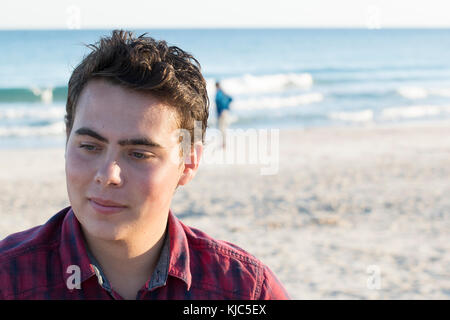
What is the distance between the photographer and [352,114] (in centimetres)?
2394

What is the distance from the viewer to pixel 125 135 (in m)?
1.93

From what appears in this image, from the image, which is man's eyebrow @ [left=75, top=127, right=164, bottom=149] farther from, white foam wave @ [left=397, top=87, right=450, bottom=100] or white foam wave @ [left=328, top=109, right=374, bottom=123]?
white foam wave @ [left=397, top=87, right=450, bottom=100]

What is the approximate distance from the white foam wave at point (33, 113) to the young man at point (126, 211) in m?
20.8

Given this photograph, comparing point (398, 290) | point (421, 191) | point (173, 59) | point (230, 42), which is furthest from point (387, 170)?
point (230, 42)

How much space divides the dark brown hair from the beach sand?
431 centimetres

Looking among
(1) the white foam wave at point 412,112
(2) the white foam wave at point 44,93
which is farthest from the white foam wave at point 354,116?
(2) the white foam wave at point 44,93

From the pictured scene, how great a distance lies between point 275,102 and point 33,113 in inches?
458

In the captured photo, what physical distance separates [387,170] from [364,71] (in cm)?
3568

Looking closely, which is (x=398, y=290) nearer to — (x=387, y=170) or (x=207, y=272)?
(x=207, y=272)

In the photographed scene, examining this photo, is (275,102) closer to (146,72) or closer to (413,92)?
(413,92)

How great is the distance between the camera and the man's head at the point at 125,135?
193 cm

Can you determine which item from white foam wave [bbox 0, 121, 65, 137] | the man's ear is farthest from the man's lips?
white foam wave [bbox 0, 121, 65, 137]

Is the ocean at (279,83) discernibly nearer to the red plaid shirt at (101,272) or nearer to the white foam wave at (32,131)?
the white foam wave at (32,131)

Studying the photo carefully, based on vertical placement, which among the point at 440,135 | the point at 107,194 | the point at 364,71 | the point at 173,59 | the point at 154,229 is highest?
the point at 364,71
